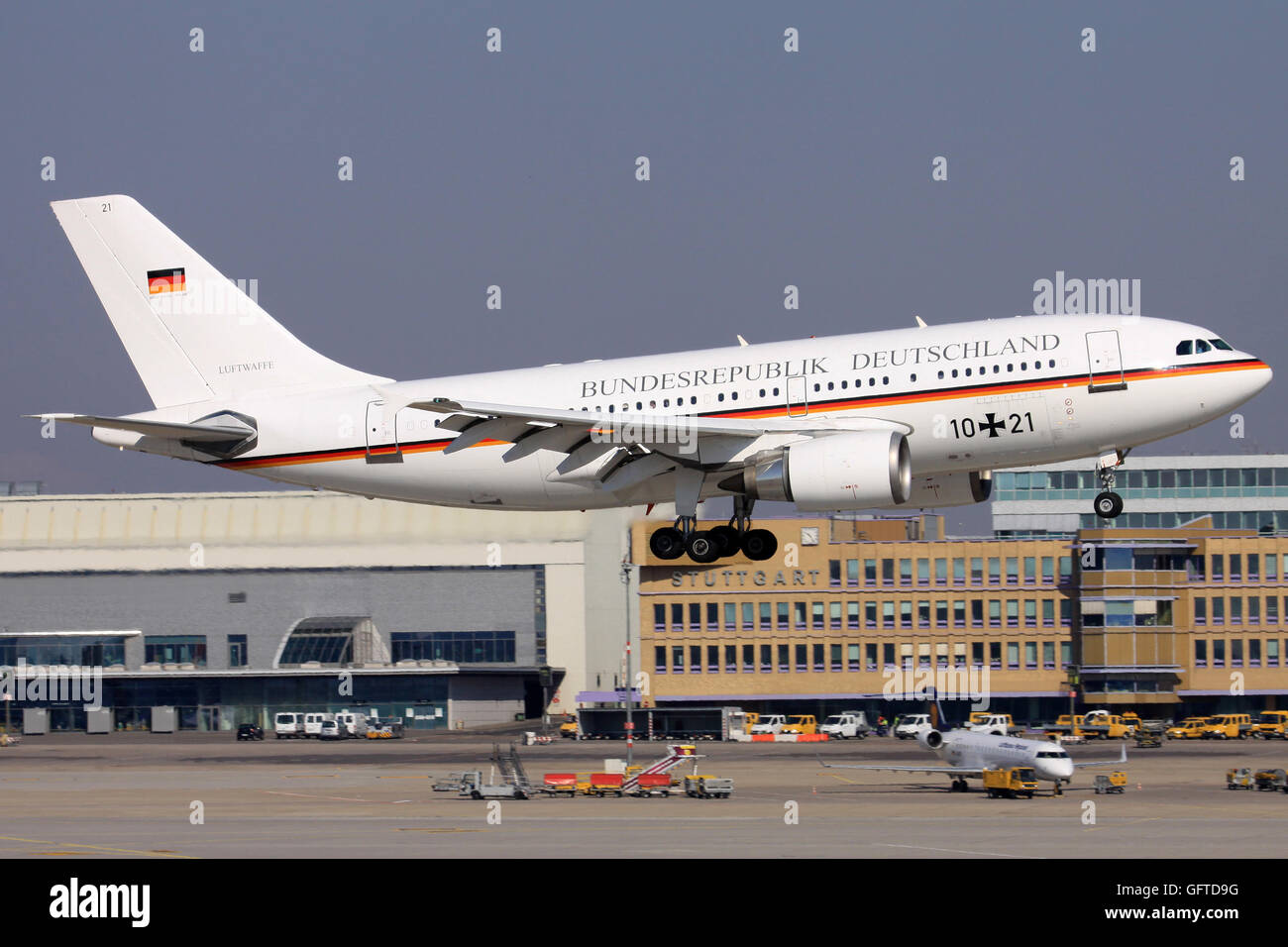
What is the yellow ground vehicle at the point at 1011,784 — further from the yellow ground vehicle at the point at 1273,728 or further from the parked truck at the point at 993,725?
the yellow ground vehicle at the point at 1273,728

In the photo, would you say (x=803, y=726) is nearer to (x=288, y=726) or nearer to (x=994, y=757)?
(x=288, y=726)

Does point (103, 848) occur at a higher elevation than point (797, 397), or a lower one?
lower

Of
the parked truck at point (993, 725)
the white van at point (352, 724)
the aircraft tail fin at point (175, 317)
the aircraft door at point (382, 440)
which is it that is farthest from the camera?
the white van at point (352, 724)

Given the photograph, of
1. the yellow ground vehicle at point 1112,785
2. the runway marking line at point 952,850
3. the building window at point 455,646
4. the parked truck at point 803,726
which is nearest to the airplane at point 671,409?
the runway marking line at point 952,850

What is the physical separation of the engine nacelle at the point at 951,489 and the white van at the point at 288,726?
67335 mm

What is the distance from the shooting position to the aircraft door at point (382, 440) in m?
46.8

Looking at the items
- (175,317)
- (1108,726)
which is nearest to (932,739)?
(175,317)

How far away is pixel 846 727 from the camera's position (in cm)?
10138

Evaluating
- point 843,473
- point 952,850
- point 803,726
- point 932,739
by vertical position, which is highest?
point 843,473

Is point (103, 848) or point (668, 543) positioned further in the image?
point (668, 543)

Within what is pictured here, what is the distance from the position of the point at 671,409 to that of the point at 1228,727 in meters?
67.5

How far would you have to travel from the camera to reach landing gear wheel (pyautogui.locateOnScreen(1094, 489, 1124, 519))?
139ft

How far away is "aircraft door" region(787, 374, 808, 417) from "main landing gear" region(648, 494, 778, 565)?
3.98 meters

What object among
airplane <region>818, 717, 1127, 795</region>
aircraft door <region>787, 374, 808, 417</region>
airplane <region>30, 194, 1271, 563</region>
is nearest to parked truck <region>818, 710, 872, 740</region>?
airplane <region>818, 717, 1127, 795</region>
